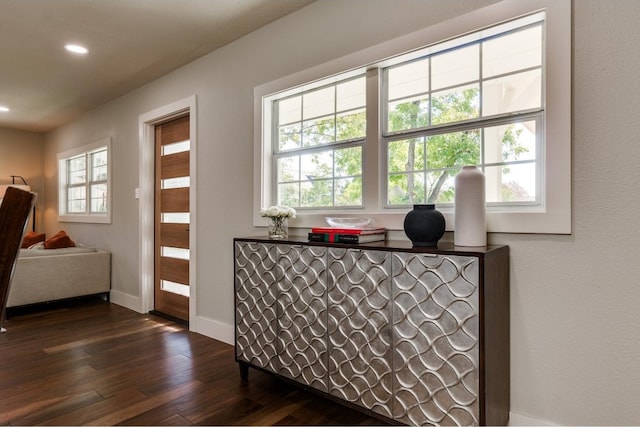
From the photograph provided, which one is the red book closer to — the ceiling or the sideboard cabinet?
the sideboard cabinet

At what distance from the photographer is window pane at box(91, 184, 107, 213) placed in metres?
5.05

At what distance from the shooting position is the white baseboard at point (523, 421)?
172cm

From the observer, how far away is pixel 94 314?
4062mm

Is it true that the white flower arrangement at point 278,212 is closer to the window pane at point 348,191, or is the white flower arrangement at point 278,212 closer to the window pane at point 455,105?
the window pane at point 348,191

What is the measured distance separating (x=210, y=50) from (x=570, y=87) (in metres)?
2.75

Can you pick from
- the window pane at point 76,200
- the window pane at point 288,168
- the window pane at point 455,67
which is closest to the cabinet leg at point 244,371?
the window pane at point 288,168

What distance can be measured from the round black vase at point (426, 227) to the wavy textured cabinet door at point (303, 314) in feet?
1.60

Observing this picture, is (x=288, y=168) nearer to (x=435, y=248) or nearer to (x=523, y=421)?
(x=435, y=248)

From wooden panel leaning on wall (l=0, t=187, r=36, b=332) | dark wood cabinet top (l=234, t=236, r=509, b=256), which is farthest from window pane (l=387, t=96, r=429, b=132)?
wooden panel leaning on wall (l=0, t=187, r=36, b=332)

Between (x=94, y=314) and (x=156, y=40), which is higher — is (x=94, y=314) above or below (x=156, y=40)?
A: below

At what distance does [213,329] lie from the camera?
3240 millimetres

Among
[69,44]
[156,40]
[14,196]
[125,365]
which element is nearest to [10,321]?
[125,365]

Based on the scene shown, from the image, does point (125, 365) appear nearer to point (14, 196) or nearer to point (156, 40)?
point (14, 196)

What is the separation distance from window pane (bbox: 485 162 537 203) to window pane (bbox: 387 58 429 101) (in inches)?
24.2
